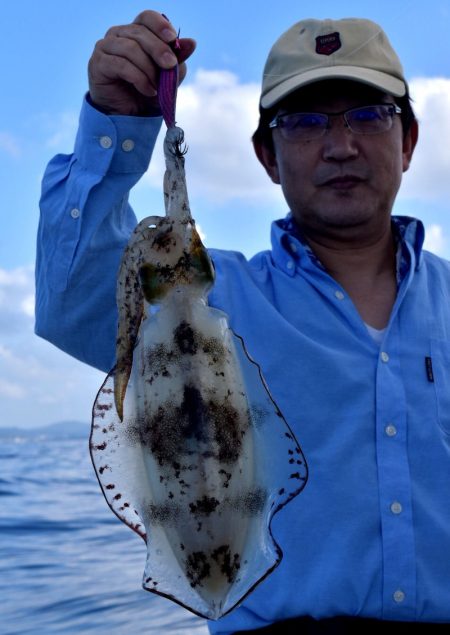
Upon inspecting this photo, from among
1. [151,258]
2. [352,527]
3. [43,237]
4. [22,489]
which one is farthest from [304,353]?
[22,489]

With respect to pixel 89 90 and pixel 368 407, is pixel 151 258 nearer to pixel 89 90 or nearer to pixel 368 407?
pixel 89 90

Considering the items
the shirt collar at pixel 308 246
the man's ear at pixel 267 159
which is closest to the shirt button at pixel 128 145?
the shirt collar at pixel 308 246

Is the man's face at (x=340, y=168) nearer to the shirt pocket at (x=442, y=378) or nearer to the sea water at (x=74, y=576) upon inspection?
the shirt pocket at (x=442, y=378)

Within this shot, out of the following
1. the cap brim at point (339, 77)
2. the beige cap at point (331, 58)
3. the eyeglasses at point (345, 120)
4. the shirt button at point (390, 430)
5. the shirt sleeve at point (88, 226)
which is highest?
the beige cap at point (331, 58)

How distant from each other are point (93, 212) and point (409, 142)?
6.12ft

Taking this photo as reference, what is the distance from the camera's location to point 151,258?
78.2 inches

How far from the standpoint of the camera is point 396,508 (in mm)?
3041

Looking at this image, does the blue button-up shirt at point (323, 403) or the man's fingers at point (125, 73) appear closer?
the man's fingers at point (125, 73)

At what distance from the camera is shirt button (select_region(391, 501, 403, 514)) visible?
120 inches

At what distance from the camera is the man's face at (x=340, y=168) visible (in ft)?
11.8

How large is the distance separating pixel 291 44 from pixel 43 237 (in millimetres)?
1603

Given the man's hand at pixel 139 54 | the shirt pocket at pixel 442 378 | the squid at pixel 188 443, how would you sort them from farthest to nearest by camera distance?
the shirt pocket at pixel 442 378
the man's hand at pixel 139 54
the squid at pixel 188 443

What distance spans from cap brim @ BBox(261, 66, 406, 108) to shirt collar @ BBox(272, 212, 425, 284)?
56 cm

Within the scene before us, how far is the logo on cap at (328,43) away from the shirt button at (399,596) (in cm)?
232
